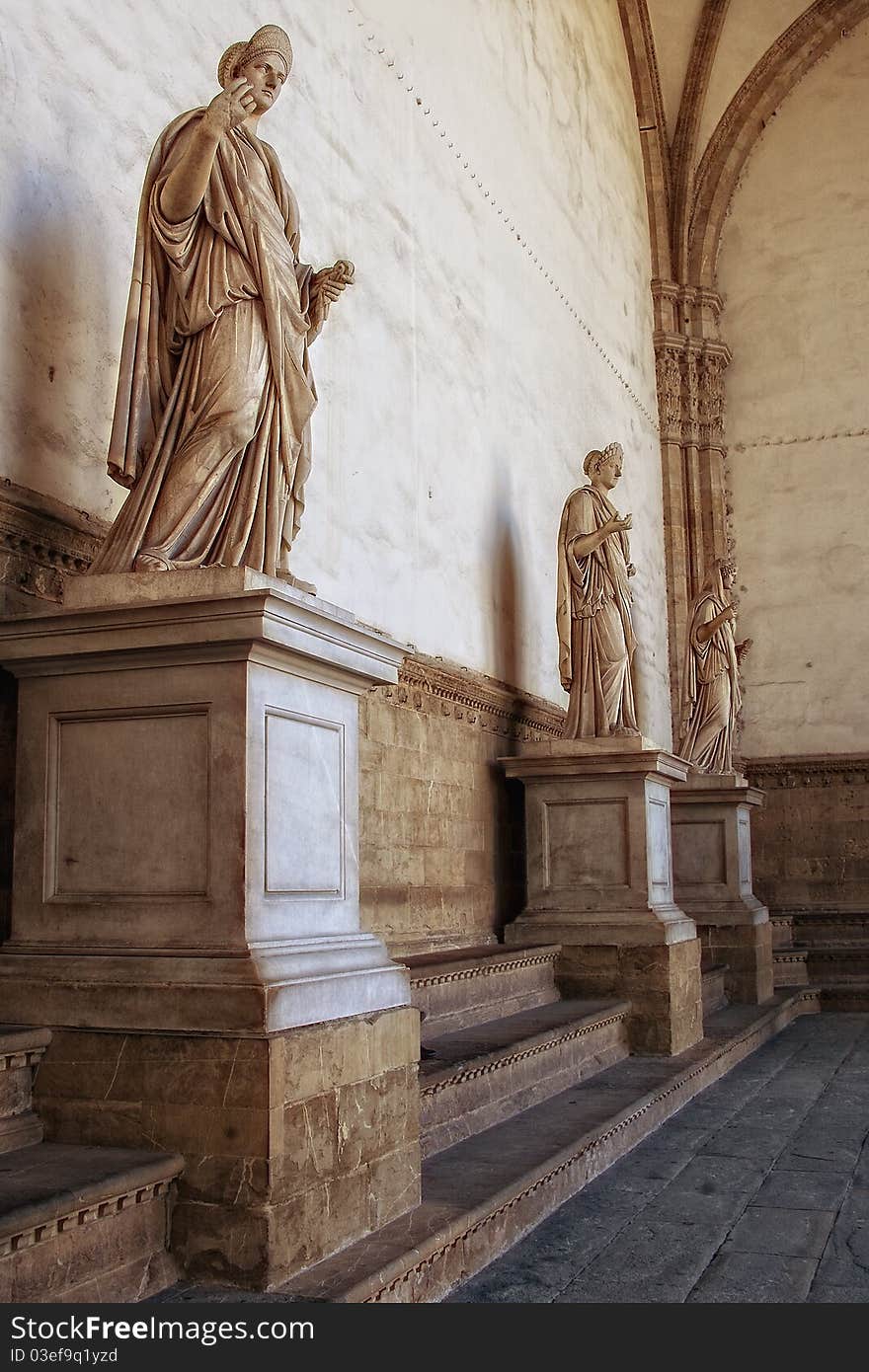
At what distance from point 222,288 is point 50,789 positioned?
137cm

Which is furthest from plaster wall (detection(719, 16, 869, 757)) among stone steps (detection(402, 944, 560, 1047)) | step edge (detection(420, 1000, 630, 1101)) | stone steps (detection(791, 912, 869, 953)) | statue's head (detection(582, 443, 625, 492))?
step edge (detection(420, 1000, 630, 1101))

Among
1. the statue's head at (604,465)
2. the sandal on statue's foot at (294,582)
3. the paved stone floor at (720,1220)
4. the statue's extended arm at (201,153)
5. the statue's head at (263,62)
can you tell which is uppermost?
the statue's head at (604,465)

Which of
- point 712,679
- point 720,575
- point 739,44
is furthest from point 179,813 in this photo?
point 739,44

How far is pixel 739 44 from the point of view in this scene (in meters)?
14.4

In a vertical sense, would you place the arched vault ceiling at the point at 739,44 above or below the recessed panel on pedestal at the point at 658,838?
above

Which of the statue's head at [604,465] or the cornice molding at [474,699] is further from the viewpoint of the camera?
the statue's head at [604,465]

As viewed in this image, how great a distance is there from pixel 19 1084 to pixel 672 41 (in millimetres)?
13978

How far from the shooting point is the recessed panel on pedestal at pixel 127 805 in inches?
120

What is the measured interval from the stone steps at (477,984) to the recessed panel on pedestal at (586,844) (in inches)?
18.4

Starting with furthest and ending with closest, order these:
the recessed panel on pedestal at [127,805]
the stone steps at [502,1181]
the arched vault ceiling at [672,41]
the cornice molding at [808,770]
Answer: the arched vault ceiling at [672,41]
the cornice molding at [808,770]
the recessed panel on pedestal at [127,805]
the stone steps at [502,1181]

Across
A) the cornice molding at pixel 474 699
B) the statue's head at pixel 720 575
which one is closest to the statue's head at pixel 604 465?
the cornice molding at pixel 474 699

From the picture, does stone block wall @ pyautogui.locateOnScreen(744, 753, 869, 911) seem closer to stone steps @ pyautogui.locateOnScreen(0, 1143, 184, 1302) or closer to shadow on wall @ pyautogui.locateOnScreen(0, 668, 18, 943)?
shadow on wall @ pyautogui.locateOnScreen(0, 668, 18, 943)

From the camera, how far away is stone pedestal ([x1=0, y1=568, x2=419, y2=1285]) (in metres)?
2.85

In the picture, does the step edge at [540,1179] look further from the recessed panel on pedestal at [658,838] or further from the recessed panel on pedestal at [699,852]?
the recessed panel on pedestal at [699,852]
